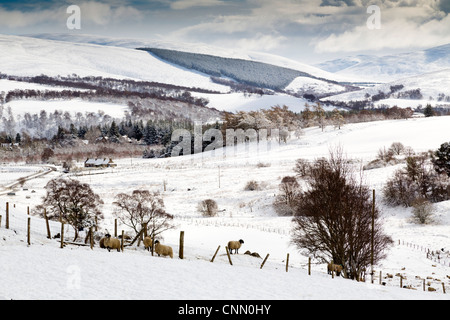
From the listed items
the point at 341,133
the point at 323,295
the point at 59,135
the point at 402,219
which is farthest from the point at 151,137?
the point at 323,295

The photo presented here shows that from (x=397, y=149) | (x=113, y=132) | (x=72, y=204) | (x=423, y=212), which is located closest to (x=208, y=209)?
(x=72, y=204)

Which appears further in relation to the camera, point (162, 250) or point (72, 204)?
point (72, 204)

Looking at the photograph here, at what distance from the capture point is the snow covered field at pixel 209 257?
14.3 metres

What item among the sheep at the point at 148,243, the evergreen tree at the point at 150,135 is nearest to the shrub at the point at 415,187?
the sheep at the point at 148,243

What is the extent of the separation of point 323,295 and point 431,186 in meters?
50.8

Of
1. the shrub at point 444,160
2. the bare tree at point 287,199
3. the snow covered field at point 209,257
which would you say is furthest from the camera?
the shrub at point 444,160

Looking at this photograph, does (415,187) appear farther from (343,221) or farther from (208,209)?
(343,221)

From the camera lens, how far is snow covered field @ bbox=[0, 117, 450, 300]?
14320 mm

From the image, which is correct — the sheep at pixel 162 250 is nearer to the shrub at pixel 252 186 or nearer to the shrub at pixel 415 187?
the shrub at pixel 415 187

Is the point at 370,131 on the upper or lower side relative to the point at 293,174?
upper

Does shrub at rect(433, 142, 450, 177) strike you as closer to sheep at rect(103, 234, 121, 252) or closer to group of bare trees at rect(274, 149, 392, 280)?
group of bare trees at rect(274, 149, 392, 280)

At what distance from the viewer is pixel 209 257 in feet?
75.4

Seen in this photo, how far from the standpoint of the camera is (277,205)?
58344 mm
